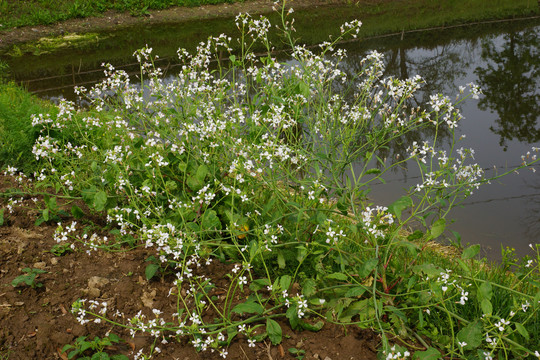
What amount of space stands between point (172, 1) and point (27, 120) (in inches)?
478

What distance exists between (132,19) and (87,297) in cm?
1350

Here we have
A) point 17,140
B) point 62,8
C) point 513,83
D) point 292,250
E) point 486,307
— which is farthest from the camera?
point 62,8

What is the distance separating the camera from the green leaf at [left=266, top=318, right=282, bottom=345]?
2.49m

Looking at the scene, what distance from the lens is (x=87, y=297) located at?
280 centimetres

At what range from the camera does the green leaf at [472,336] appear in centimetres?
236

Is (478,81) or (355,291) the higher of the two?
(355,291)

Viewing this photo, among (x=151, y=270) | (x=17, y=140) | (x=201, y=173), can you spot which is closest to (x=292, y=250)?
(x=201, y=173)

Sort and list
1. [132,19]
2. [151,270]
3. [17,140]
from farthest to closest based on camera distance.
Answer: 1. [132,19]
2. [17,140]
3. [151,270]

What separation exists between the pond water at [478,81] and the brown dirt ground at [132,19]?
0.78m

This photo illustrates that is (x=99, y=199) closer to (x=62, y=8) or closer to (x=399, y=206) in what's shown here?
(x=399, y=206)

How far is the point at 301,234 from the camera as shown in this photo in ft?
9.75

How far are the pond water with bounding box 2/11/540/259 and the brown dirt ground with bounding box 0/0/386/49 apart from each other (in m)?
0.78

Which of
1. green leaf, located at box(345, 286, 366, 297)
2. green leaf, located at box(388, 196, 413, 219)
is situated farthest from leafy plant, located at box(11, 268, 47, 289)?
green leaf, located at box(388, 196, 413, 219)

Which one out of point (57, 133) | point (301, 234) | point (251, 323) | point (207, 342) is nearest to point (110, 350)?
point (207, 342)
